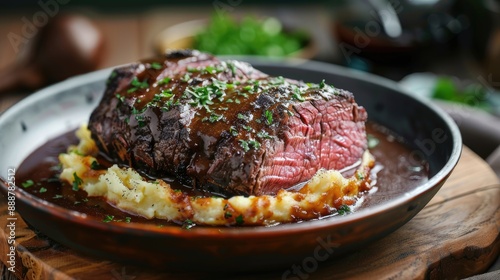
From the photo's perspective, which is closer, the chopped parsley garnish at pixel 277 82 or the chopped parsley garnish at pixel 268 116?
the chopped parsley garnish at pixel 268 116

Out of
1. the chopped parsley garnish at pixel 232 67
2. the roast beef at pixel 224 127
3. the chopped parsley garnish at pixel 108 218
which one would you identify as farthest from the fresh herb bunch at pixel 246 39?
the chopped parsley garnish at pixel 108 218

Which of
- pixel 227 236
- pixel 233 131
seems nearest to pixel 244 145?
pixel 233 131

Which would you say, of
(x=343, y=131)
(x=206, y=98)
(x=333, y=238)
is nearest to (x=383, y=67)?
(x=343, y=131)

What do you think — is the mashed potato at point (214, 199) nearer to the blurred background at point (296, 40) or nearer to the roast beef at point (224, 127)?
the roast beef at point (224, 127)

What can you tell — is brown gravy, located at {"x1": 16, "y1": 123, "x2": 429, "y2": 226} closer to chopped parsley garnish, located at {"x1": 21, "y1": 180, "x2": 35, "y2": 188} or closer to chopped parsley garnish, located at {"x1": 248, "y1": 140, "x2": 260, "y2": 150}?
chopped parsley garnish, located at {"x1": 21, "y1": 180, "x2": 35, "y2": 188}

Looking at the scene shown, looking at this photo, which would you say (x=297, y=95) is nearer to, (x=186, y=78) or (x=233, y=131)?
(x=233, y=131)

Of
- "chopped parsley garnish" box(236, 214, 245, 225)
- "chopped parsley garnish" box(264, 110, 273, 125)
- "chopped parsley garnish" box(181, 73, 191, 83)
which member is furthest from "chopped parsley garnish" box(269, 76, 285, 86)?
"chopped parsley garnish" box(236, 214, 245, 225)

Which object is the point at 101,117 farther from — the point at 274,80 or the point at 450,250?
the point at 450,250
